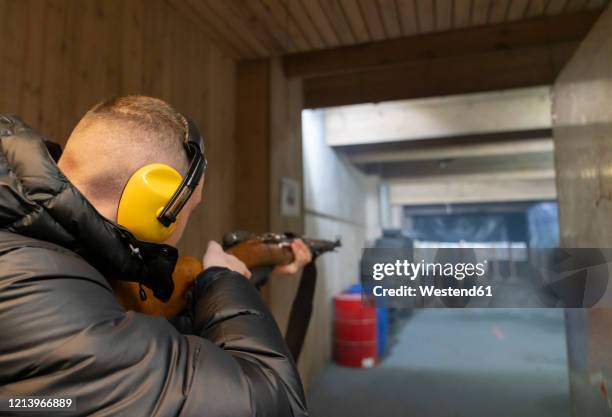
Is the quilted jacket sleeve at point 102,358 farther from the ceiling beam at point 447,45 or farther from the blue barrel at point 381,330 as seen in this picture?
the blue barrel at point 381,330

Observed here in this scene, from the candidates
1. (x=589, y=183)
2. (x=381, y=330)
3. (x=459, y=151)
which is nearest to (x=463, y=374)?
(x=589, y=183)

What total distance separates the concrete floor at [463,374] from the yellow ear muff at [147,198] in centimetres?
81

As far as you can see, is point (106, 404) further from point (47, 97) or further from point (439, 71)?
point (439, 71)

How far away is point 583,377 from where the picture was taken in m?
1.22

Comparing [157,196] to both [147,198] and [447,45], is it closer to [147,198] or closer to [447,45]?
[147,198]

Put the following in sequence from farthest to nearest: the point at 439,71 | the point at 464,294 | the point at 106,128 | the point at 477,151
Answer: the point at 477,151 → the point at 439,71 → the point at 464,294 → the point at 106,128

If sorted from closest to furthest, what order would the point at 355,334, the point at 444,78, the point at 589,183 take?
the point at 589,183 → the point at 444,78 → the point at 355,334

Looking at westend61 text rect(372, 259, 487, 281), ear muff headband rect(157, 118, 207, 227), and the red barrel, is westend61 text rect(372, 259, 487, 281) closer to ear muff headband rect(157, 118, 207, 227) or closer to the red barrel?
ear muff headband rect(157, 118, 207, 227)

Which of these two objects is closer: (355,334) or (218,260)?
(218,260)

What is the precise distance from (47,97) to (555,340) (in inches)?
138

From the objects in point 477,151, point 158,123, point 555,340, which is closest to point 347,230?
point 477,151

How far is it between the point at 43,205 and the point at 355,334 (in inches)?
130

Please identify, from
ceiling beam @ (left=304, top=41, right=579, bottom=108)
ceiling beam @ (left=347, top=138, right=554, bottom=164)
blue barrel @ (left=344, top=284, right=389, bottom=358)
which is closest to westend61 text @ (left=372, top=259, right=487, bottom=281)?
ceiling beam @ (left=304, top=41, right=579, bottom=108)

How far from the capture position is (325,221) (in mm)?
3760
